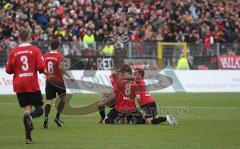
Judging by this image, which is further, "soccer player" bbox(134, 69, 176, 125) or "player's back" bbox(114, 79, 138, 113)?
"soccer player" bbox(134, 69, 176, 125)

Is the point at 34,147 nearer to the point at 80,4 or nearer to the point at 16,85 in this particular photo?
the point at 16,85

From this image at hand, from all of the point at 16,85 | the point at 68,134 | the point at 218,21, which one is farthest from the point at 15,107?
the point at 218,21

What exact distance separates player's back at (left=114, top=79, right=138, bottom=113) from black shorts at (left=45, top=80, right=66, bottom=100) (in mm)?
1536

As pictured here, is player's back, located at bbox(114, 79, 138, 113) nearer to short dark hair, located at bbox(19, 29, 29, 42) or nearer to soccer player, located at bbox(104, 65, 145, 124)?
soccer player, located at bbox(104, 65, 145, 124)

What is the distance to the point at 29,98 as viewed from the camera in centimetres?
1461

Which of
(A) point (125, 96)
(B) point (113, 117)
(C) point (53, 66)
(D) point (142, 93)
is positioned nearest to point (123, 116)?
(B) point (113, 117)

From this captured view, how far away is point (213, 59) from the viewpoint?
38781 mm

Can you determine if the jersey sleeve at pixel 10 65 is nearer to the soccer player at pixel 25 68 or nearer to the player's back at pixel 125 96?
the soccer player at pixel 25 68

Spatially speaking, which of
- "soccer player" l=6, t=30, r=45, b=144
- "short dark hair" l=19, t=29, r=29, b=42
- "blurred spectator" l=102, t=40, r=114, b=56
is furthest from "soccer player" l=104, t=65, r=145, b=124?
"blurred spectator" l=102, t=40, r=114, b=56

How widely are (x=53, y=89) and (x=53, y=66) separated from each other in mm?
602

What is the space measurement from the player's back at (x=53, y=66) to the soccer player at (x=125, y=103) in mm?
1634

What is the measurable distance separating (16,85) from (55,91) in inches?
164

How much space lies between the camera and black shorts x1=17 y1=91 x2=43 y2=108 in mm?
14547

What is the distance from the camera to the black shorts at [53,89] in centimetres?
1856
